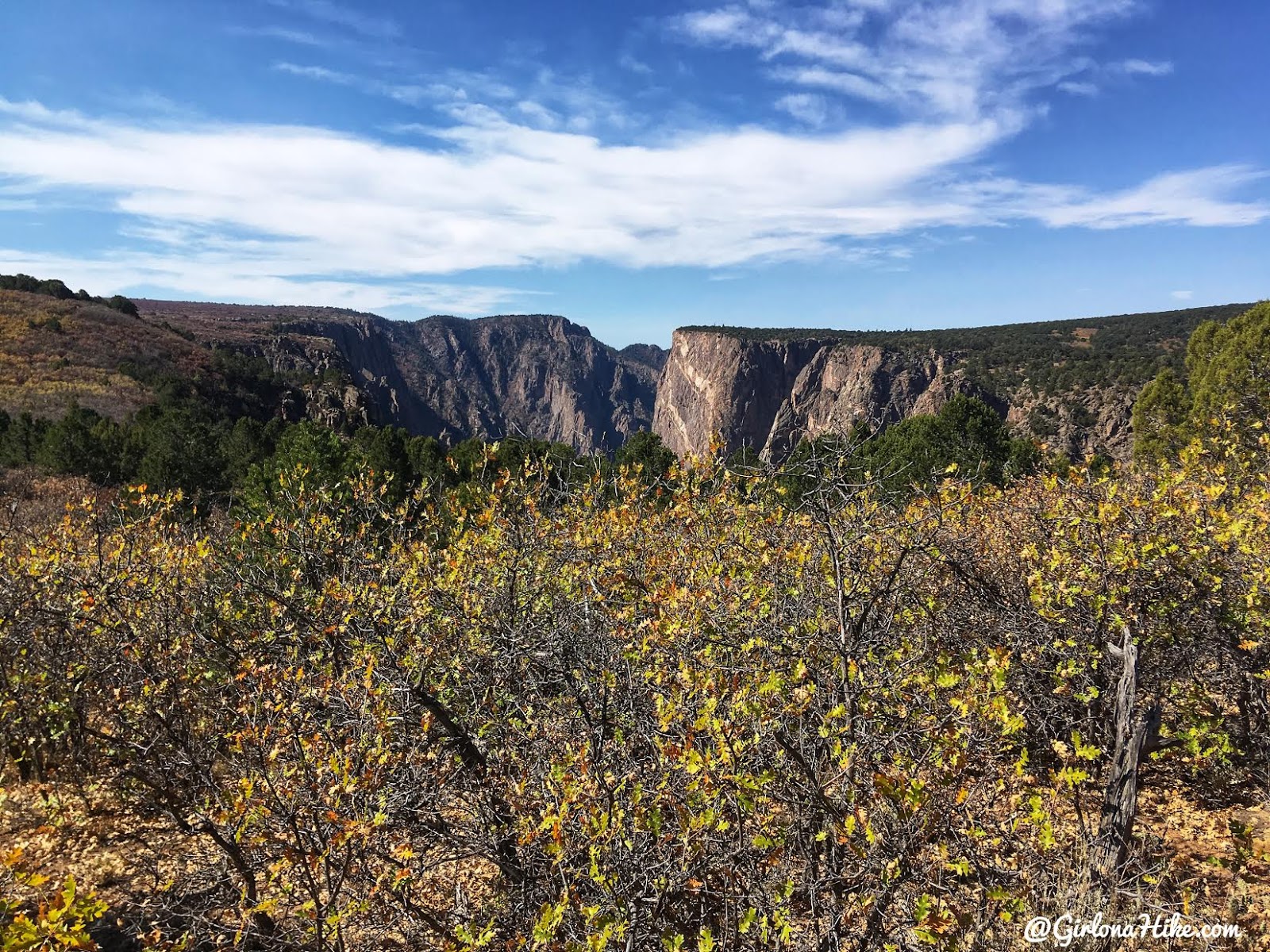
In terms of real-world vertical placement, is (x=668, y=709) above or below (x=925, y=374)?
below

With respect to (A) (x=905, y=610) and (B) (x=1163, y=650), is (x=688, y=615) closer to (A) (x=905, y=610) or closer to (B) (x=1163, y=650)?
(A) (x=905, y=610)

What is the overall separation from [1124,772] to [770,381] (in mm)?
146938

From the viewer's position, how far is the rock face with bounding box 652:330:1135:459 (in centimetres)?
6919

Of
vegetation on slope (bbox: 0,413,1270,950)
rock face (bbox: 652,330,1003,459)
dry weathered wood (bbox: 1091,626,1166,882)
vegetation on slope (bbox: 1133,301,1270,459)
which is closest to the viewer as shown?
vegetation on slope (bbox: 0,413,1270,950)

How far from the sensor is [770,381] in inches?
5842

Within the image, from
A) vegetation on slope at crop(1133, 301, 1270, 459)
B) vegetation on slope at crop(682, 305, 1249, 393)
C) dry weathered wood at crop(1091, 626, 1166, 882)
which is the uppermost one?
vegetation on slope at crop(682, 305, 1249, 393)

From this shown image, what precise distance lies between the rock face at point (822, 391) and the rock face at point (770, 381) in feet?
0.57

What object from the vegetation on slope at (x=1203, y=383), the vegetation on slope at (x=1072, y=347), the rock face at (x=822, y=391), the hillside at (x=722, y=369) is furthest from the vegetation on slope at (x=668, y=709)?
the vegetation on slope at (x=1072, y=347)

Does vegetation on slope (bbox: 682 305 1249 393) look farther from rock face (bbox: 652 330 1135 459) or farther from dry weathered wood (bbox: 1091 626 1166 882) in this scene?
dry weathered wood (bbox: 1091 626 1166 882)

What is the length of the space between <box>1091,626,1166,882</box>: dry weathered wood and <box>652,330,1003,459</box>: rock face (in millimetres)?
98854

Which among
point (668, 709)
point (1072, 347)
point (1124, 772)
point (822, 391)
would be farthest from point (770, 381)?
point (668, 709)

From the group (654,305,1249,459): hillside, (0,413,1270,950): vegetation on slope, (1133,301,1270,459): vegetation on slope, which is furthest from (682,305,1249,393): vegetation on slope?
(0,413,1270,950): vegetation on slope

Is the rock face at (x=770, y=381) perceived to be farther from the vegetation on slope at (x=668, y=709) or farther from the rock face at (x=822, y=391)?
the vegetation on slope at (x=668, y=709)

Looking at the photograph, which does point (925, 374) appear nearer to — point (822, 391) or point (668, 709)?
point (822, 391)
